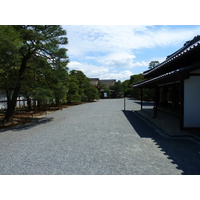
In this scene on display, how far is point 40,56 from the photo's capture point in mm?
8844

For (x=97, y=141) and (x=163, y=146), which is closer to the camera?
(x=163, y=146)

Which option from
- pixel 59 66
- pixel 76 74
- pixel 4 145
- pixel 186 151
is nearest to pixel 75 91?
pixel 76 74

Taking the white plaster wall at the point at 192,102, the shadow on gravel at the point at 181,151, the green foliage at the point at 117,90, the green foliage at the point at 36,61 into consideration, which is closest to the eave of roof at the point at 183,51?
the white plaster wall at the point at 192,102

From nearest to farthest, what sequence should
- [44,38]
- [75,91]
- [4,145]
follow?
[4,145] < [44,38] < [75,91]

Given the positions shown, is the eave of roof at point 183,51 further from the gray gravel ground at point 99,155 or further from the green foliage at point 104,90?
the green foliage at point 104,90

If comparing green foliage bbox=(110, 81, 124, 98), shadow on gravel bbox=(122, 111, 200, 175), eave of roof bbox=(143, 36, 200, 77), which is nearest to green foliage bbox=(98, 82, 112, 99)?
green foliage bbox=(110, 81, 124, 98)

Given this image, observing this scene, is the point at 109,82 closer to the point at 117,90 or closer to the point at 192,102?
the point at 117,90

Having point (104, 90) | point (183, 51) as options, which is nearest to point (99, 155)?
point (183, 51)

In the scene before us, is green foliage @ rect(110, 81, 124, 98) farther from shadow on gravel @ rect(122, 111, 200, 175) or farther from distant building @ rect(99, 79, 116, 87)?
shadow on gravel @ rect(122, 111, 200, 175)

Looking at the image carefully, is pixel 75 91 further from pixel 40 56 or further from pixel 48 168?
pixel 48 168

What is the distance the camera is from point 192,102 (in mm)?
6078

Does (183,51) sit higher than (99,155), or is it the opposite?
(183,51)

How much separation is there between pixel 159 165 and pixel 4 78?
8786 mm

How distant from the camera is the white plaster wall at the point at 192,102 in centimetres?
604
